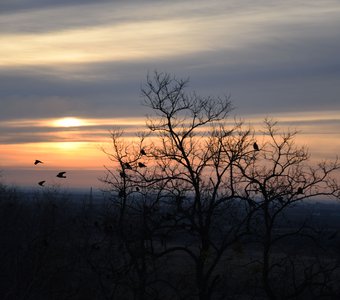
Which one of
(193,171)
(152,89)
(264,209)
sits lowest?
(264,209)

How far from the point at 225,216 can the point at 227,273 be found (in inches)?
765

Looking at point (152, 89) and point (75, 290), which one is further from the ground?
point (152, 89)

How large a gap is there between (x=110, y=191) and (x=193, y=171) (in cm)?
511

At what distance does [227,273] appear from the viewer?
40.9 m

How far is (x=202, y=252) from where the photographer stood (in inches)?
763

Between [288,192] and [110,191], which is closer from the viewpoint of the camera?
[288,192]

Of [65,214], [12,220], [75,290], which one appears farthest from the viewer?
[65,214]

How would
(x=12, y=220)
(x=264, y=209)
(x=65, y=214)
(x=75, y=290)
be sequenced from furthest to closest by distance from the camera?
(x=65, y=214), (x=12, y=220), (x=75, y=290), (x=264, y=209)

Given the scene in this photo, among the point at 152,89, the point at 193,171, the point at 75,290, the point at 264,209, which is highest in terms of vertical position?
the point at 152,89

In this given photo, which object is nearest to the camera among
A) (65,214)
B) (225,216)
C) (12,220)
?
(225,216)

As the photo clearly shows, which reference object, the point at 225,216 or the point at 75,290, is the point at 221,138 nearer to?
the point at 225,216

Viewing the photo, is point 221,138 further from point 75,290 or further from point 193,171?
point 75,290

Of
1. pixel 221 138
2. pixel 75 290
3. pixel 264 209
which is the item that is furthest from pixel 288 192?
pixel 75 290

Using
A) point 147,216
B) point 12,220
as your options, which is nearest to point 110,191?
point 147,216
